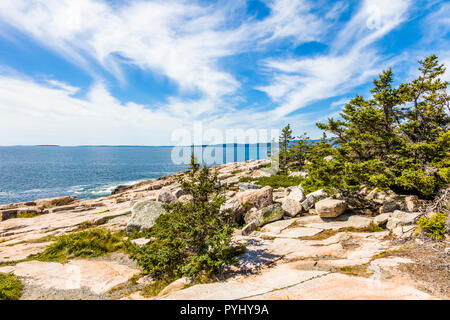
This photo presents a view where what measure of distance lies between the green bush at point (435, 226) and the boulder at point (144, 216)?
15503 mm

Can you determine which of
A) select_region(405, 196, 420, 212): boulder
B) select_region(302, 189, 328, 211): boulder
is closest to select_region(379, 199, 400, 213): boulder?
select_region(405, 196, 420, 212): boulder

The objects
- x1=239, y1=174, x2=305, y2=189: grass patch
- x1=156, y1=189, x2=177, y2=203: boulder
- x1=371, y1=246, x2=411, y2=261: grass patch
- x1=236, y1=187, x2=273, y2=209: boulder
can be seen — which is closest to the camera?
x1=371, y1=246, x2=411, y2=261: grass patch

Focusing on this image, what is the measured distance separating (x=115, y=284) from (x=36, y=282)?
12.5 ft

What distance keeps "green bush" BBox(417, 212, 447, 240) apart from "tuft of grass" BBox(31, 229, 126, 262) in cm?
1613

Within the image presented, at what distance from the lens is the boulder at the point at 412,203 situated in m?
11.9

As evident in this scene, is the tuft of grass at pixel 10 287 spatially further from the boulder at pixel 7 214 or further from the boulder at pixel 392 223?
the boulder at pixel 7 214

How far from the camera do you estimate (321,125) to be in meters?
17.4

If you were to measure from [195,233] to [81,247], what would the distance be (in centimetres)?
937

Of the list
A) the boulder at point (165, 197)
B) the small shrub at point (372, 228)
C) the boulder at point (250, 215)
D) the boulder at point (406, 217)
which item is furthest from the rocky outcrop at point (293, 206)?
the boulder at point (165, 197)

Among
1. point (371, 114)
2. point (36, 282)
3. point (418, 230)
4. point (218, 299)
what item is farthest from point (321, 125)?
point (36, 282)

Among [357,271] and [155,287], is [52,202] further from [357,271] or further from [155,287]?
[357,271]

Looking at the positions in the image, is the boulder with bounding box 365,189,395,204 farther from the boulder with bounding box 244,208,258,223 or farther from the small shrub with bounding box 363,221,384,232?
the boulder with bounding box 244,208,258,223

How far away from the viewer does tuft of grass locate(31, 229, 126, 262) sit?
40.2ft

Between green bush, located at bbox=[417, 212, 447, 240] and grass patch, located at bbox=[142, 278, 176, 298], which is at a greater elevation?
green bush, located at bbox=[417, 212, 447, 240]
